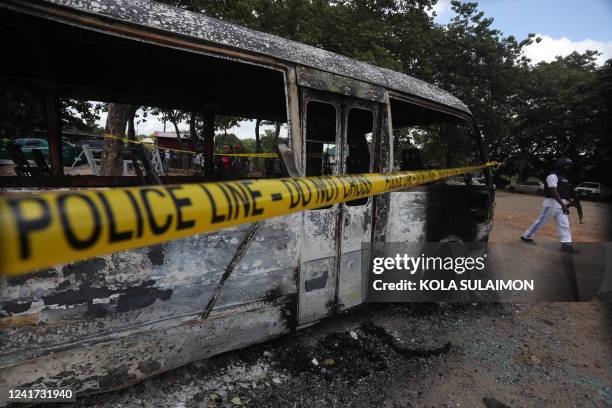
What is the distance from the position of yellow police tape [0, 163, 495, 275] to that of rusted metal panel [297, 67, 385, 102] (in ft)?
4.64

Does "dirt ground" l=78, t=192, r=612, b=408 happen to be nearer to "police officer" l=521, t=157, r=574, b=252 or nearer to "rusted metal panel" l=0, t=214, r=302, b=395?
"rusted metal panel" l=0, t=214, r=302, b=395

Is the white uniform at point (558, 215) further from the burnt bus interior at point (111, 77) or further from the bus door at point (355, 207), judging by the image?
the burnt bus interior at point (111, 77)

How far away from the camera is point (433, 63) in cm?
1944

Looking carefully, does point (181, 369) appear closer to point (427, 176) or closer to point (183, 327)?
point (183, 327)

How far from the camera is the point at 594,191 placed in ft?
68.2

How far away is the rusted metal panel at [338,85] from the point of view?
2326 mm

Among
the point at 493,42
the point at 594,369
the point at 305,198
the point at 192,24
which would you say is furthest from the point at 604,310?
the point at 493,42

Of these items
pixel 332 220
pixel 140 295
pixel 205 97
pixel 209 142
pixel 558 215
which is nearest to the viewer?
pixel 140 295

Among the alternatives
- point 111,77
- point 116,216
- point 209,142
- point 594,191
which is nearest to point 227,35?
point 116,216

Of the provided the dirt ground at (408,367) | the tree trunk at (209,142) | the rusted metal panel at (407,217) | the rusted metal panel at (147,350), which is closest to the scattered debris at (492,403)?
the dirt ground at (408,367)

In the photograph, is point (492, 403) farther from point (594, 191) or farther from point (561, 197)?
point (594, 191)

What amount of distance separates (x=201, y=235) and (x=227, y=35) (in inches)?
52.9

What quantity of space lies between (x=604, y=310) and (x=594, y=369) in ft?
5.64

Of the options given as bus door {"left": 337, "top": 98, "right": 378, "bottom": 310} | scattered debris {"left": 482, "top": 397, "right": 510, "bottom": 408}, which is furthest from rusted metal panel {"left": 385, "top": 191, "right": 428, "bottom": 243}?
scattered debris {"left": 482, "top": 397, "right": 510, "bottom": 408}
